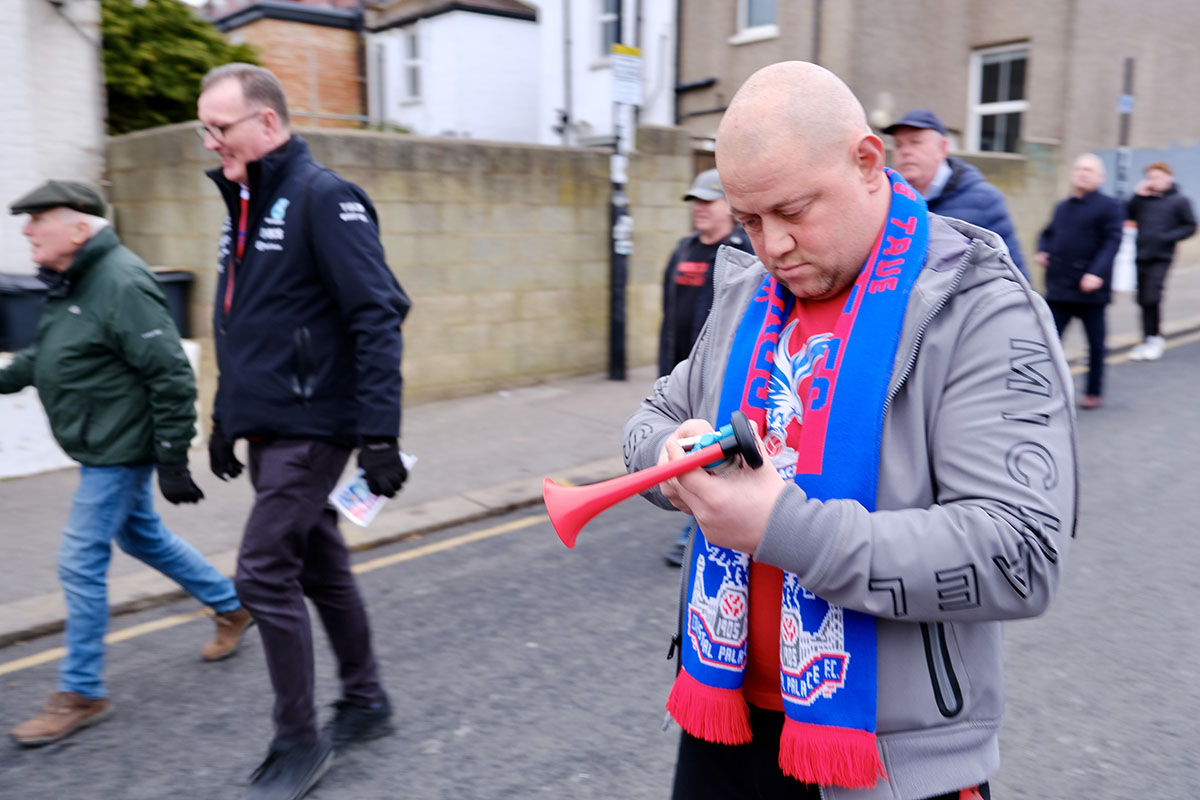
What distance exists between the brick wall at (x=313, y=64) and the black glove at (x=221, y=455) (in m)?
18.6

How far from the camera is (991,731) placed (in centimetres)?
149

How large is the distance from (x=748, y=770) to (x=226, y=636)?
9.82ft

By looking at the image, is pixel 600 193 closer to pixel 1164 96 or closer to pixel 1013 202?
pixel 1013 202

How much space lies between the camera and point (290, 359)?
3006mm

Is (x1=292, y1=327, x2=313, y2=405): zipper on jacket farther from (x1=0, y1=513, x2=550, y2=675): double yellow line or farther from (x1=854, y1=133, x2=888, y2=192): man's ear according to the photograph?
(x1=854, y1=133, x2=888, y2=192): man's ear

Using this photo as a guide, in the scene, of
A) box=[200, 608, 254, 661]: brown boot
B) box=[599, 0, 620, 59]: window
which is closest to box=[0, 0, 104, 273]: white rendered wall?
box=[200, 608, 254, 661]: brown boot

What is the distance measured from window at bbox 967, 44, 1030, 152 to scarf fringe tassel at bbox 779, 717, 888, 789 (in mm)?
17689

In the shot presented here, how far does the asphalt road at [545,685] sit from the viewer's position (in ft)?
10.3

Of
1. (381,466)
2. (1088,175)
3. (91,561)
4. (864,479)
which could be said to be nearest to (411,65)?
(1088,175)

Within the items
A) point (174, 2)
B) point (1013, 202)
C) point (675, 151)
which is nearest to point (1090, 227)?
point (675, 151)

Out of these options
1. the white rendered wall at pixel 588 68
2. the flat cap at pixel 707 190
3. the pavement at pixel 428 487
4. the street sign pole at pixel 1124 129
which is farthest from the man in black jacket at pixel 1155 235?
the white rendered wall at pixel 588 68

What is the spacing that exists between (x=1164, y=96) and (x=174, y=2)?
53.9 ft

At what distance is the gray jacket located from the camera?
126 centimetres

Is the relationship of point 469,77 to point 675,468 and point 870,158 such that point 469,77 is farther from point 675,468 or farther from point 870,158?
point 675,468
